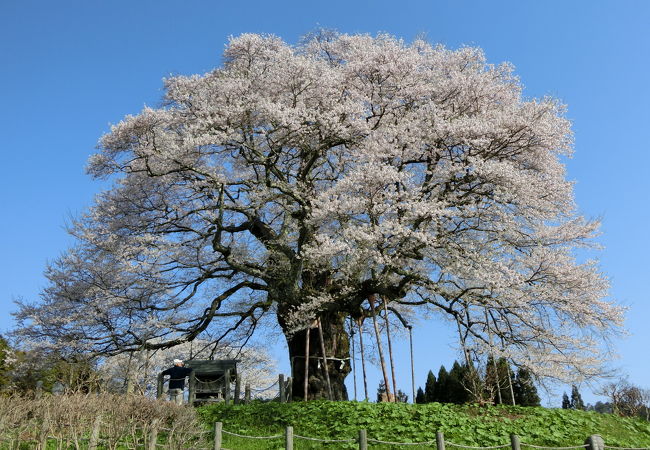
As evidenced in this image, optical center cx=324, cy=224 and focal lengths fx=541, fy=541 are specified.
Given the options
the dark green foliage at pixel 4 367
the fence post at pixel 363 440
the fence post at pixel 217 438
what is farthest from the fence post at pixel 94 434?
the dark green foliage at pixel 4 367

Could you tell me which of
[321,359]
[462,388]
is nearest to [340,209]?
[321,359]

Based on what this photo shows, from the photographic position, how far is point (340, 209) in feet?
44.3

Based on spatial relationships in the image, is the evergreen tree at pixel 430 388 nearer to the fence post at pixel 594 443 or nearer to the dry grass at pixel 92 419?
the fence post at pixel 594 443

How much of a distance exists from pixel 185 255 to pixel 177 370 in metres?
3.44

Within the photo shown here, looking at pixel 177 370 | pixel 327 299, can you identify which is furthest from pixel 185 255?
pixel 327 299

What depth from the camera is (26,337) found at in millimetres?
17188

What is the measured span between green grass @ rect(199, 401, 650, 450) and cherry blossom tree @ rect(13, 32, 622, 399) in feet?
7.35

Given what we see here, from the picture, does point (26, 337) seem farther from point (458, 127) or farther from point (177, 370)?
point (458, 127)

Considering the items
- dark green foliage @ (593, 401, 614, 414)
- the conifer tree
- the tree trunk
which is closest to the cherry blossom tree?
the tree trunk

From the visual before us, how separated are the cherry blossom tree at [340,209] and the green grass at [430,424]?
2.24 m

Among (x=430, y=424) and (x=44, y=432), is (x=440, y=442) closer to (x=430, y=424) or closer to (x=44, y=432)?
(x=430, y=424)

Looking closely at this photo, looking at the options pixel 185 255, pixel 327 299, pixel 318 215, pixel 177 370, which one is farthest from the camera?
pixel 185 255

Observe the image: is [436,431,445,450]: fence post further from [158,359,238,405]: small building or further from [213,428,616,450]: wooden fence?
[158,359,238,405]: small building

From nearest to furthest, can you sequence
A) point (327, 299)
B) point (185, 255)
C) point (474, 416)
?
point (474, 416), point (327, 299), point (185, 255)
